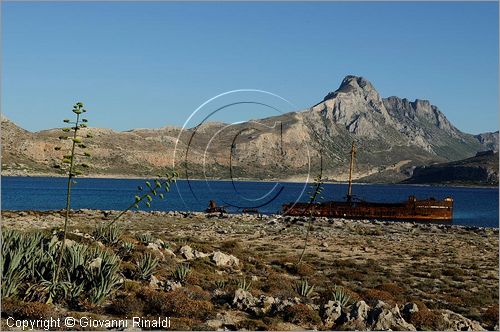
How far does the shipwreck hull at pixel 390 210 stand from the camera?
8994cm

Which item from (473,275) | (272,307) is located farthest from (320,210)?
(272,307)

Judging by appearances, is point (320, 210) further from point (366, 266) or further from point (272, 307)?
point (272, 307)

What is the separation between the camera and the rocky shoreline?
14828 millimetres

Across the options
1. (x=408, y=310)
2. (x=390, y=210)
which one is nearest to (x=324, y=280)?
(x=408, y=310)

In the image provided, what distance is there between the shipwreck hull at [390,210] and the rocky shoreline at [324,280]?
4268 centimetres

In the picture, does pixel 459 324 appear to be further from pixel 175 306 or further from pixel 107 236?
pixel 107 236

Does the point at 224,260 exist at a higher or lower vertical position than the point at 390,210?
higher

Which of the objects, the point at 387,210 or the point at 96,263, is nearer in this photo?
the point at 96,263

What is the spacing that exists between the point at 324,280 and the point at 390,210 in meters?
75.6

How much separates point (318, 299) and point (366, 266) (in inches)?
407

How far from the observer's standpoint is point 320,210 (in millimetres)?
91062

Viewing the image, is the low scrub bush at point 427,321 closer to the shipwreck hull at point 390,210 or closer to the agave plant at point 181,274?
the agave plant at point 181,274

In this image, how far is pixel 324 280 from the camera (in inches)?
922

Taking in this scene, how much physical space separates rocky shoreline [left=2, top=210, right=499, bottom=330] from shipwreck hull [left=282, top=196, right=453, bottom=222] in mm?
42684
